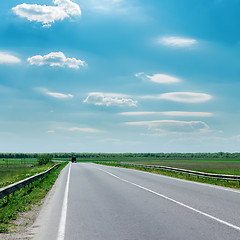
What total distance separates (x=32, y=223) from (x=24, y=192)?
21.6ft

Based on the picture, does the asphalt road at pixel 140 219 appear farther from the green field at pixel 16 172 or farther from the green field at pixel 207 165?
the green field at pixel 207 165

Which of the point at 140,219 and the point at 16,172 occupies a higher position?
the point at 140,219

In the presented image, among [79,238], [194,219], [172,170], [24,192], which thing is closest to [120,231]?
[79,238]

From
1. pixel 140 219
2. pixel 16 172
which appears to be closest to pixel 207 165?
pixel 16 172

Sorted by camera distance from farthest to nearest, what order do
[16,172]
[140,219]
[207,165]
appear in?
1. [207,165]
2. [16,172]
3. [140,219]

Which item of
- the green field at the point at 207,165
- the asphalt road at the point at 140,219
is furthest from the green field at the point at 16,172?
the green field at the point at 207,165

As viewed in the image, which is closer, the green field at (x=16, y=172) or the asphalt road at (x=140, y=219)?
the asphalt road at (x=140, y=219)

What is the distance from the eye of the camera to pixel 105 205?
1105cm

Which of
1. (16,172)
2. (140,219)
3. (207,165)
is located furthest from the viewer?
(207,165)

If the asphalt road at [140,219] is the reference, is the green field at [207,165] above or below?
below

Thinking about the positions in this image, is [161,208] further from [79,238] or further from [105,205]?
[79,238]

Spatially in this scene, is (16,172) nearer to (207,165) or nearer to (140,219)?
(140,219)

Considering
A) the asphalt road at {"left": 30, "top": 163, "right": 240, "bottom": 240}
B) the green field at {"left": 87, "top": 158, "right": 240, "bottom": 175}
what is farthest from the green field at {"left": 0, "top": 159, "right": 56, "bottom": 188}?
the green field at {"left": 87, "top": 158, "right": 240, "bottom": 175}

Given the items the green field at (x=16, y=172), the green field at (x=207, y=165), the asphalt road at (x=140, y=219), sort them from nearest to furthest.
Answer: the asphalt road at (x=140, y=219) → the green field at (x=16, y=172) → the green field at (x=207, y=165)
